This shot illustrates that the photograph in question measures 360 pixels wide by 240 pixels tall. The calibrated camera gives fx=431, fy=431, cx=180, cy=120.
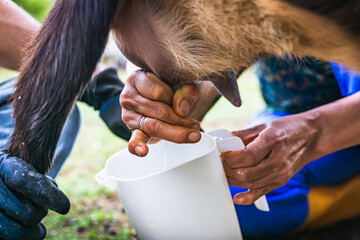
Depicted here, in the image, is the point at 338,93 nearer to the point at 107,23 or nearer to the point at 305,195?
the point at 305,195

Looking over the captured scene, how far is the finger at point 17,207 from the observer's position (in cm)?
100

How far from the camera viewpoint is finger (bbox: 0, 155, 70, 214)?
0.98 meters

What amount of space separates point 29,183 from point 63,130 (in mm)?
666

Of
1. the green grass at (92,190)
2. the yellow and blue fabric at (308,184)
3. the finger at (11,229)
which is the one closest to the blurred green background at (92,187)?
the green grass at (92,190)

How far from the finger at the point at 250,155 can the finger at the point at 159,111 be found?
0.58 feet

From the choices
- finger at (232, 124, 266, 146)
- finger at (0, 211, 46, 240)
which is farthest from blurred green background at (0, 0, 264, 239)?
finger at (0, 211, 46, 240)

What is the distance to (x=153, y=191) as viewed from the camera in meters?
1.10

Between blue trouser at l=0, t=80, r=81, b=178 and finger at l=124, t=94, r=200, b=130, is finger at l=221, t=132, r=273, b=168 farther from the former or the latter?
blue trouser at l=0, t=80, r=81, b=178

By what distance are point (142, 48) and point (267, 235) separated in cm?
93

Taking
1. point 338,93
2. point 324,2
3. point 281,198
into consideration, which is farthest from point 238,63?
point 338,93

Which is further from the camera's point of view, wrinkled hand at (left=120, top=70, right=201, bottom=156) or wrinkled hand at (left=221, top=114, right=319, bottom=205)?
wrinkled hand at (left=221, top=114, right=319, bottom=205)

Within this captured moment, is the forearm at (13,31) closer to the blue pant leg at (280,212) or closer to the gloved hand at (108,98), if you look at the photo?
the gloved hand at (108,98)

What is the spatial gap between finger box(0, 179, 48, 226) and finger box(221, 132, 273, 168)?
0.53m

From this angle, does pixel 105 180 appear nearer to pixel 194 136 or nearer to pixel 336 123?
pixel 194 136
